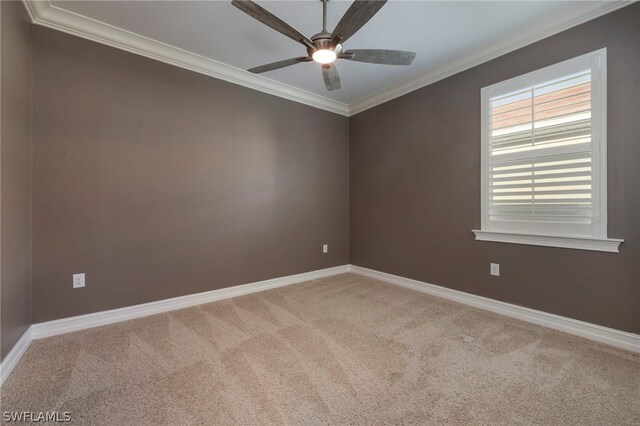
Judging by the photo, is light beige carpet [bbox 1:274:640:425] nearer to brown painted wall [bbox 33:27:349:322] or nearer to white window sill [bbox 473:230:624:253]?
brown painted wall [bbox 33:27:349:322]

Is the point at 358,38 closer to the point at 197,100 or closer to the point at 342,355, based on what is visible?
the point at 197,100

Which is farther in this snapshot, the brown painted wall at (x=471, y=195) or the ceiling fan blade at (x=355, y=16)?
the brown painted wall at (x=471, y=195)

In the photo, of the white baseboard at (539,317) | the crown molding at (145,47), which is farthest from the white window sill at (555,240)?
the crown molding at (145,47)

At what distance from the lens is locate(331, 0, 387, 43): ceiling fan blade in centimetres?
147

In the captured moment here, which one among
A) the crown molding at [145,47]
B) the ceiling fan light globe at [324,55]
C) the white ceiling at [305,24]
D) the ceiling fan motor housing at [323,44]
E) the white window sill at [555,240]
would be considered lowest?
the white window sill at [555,240]

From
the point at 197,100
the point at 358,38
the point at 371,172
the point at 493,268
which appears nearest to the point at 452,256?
the point at 493,268

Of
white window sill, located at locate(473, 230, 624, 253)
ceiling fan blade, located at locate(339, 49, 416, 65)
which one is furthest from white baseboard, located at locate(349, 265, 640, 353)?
ceiling fan blade, located at locate(339, 49, 416, 65)

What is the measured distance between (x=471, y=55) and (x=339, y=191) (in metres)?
2.32

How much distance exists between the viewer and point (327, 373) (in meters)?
1.66

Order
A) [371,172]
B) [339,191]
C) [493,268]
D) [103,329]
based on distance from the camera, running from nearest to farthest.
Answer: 1. [103,329]
2. [493,268]
3. [371,172]
4. [339,191]

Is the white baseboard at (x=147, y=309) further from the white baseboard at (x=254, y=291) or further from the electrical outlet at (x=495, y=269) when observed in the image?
the electrical outlet at (x=495, y=269)

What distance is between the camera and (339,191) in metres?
4.17

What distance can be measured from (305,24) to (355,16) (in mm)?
879

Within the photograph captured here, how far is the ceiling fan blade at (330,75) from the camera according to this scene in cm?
214
